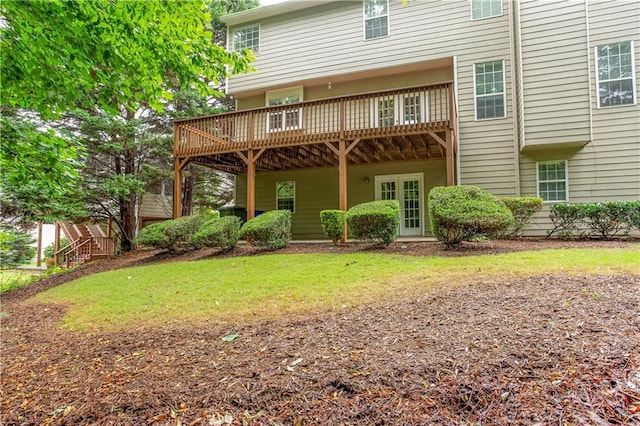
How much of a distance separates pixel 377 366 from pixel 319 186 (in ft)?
32.9

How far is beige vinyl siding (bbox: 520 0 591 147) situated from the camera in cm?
864

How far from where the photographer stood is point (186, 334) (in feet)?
12.1

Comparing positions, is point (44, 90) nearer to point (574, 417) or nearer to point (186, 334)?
point (186, 334)

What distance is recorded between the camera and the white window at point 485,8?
32.3 ft

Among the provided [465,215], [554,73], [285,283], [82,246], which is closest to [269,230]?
[285,283]

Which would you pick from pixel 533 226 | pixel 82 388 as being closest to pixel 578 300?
pixel 82 388

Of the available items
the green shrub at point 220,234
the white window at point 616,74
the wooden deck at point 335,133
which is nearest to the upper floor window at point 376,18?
the wooden deck at point 335,133

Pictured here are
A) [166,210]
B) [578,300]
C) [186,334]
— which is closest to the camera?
[578,300]

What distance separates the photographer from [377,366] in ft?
8.27

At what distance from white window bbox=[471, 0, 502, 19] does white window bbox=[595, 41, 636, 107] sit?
280 centimetres

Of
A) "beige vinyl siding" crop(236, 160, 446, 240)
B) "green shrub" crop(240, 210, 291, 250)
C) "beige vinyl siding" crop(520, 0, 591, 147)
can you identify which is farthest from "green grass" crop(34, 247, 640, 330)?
"beige vinyl siding" crop(236, 160, 446, 240)

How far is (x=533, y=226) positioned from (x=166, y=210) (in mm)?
15405

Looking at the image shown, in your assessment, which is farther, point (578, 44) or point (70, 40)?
point (578, 44)

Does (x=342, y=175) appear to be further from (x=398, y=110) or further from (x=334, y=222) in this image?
(x=398, y=110)
